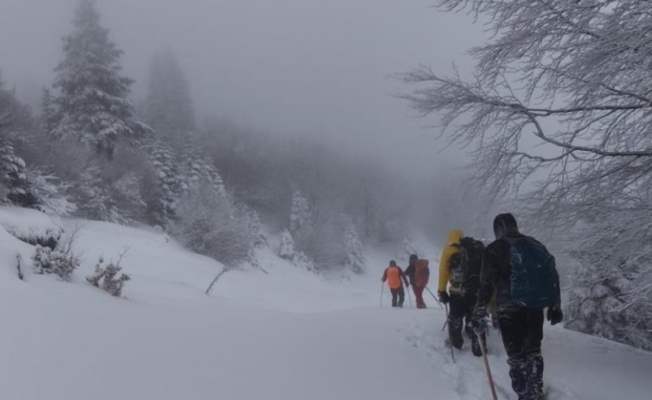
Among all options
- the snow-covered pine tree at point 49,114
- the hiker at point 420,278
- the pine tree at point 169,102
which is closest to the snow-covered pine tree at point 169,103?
the pine tree at point 169,102

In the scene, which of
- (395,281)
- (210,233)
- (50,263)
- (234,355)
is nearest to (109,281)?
(50,263)

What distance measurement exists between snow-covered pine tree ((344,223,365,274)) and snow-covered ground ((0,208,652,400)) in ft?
149

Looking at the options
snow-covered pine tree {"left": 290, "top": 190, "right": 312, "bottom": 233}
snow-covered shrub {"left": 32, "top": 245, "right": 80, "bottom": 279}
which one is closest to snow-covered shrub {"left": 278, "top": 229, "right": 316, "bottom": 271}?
snow-covered pine tree {"left": 290, "top": 190, "right": 312, "bottom": 233}

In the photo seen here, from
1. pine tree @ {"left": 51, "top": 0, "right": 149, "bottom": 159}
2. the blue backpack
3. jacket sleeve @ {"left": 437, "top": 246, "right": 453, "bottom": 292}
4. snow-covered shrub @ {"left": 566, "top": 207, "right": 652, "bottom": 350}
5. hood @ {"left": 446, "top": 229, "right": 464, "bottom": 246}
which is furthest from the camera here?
pine tree @ {"left": 51, "top": 0, "right": 149, "bottom": 159}

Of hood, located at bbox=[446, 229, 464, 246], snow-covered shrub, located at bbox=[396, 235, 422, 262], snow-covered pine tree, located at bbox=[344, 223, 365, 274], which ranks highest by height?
snow-covered shrub, located at bbox=[396, 235, 422, 262]

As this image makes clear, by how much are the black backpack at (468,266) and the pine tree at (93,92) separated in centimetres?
2835

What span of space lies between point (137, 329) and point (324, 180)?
6358 centimetres

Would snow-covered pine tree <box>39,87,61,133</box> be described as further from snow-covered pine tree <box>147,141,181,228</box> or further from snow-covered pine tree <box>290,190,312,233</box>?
snow-covered pine tree <box>290,190,312,233</box>

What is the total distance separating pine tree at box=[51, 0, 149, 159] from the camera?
30.7 meters

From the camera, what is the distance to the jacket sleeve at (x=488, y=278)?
4.61 metres


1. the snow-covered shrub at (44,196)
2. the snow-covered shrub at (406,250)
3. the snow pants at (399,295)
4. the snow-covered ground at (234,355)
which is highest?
the snow-covered shrub at (406,250)

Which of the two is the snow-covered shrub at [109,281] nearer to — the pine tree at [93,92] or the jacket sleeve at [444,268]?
the jacket sleeve at [444,268]

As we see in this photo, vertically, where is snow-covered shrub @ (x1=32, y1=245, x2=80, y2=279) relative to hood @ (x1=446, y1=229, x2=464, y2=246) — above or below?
below

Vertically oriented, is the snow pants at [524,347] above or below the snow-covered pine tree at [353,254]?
below
